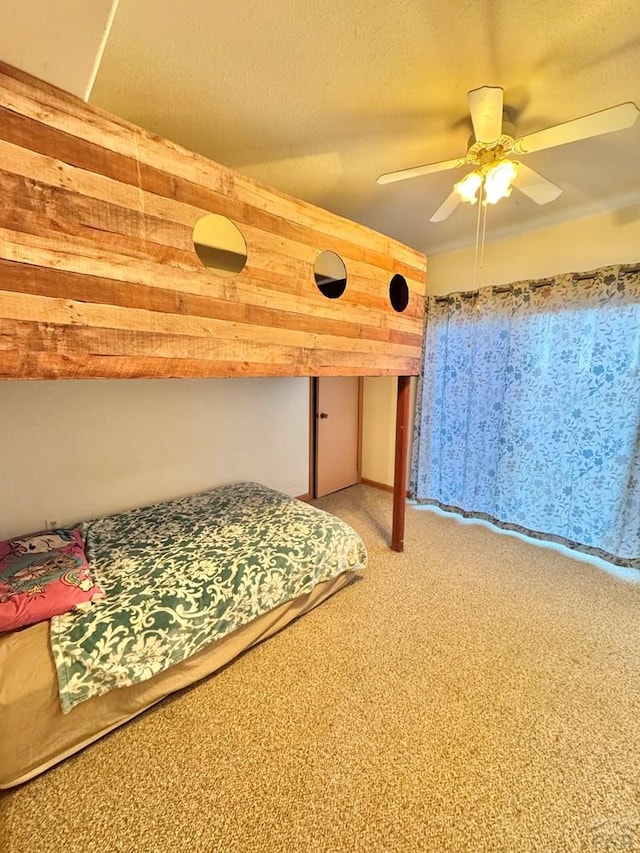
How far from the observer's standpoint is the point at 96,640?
1195 mm

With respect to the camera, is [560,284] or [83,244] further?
[560,284]

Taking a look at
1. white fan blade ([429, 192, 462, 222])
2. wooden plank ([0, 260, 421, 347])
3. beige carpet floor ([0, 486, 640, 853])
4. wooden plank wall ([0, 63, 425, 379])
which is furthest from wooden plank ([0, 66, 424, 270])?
beige carpet floor ([0, 486, 640, 853])

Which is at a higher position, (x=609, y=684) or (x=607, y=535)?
(x=607, y=535)

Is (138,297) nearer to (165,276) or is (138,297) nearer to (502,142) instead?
(165,276)

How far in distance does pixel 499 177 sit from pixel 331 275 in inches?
37.8

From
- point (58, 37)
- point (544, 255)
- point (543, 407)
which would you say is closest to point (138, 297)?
point (58, 37)

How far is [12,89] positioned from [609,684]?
3032 mm

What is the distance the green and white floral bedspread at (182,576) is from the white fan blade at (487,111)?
2.06 metres

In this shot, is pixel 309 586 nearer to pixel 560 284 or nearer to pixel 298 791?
pixel 298 791

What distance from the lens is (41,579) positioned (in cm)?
Result: 141

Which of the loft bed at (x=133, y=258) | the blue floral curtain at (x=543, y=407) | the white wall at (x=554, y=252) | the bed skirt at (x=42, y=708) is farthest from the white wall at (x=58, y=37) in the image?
the white wall at (x=554, y=252)

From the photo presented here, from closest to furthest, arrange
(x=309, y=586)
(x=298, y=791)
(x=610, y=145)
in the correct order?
(x=298, y=791)
(x=610, y=145)
(x=309, y=586)

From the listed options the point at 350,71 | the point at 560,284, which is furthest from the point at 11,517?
the point at 560,284

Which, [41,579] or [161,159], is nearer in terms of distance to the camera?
[161,159]
